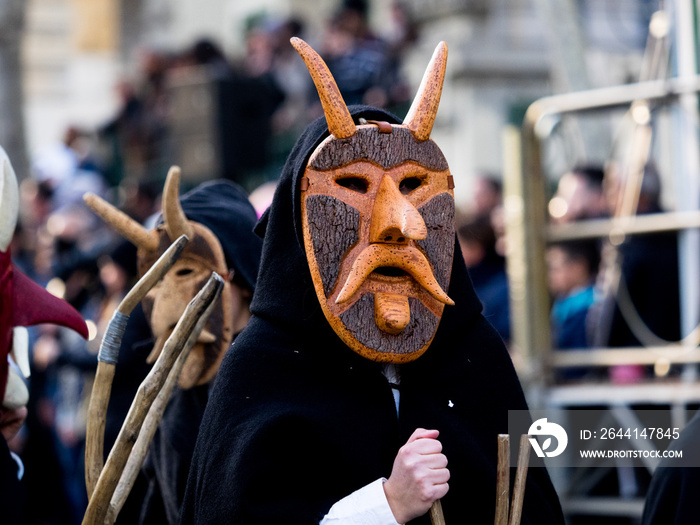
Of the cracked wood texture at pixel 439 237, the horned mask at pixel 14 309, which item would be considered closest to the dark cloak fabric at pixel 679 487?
the cracked wood texture at pixel 439 237

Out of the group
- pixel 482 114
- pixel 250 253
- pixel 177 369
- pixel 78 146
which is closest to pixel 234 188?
pixel 250 253

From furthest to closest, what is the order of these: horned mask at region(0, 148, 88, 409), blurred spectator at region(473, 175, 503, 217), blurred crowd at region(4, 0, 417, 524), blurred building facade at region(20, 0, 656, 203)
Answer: blurred building facade at region(20, 0, 656, 203) → blurred crowd at region(4, 0, 417, 524) → blurred spectator at region(473, 175, 503, 217) → horned mask at region(0, 148, 88, 409)

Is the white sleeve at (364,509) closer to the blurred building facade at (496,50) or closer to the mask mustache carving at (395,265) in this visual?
the mask mustache carving at (395,265)

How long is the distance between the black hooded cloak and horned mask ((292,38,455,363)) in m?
1.05

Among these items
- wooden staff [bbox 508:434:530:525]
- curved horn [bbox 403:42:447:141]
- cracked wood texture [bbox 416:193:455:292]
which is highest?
curved horn [bbox 403:42:447:141]

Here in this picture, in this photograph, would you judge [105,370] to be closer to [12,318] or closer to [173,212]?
[12,318]

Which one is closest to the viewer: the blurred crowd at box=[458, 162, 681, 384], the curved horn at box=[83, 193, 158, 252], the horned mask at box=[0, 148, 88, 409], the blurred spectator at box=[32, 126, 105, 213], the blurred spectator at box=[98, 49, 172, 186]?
the horned mask at box=[0, 148, 88, 409]

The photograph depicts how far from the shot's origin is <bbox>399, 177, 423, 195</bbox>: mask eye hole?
2.73 m

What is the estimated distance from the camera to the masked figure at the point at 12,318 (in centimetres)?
310

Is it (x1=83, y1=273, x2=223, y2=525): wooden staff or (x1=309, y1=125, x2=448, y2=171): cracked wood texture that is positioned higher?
(x1=309, y1=125, x2=448, y2=171): cracked wood texture

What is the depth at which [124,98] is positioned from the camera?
508 inches

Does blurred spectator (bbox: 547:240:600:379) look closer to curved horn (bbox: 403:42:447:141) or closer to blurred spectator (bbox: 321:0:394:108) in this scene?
blurred spectator (bbox: 321:0:394:108)

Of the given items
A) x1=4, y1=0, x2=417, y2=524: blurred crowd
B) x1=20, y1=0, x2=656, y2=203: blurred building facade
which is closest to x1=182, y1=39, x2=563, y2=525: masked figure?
x1=4, y1=0, x2=417, y2=524: blurred crowd

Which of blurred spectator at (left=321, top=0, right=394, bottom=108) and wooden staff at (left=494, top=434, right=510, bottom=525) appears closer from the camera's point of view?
wooden staff at (left=494, top=434, right=510, bottom=525)
